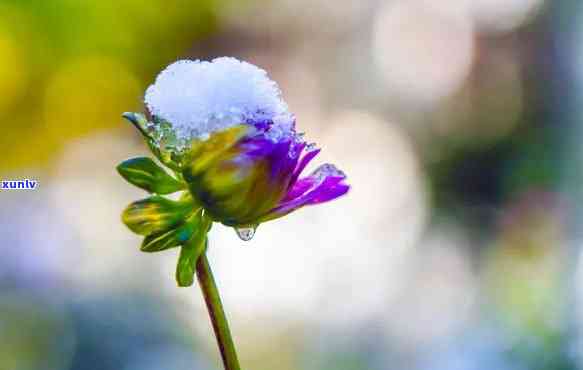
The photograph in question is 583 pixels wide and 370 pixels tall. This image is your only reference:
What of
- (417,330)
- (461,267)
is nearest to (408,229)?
(461,267)

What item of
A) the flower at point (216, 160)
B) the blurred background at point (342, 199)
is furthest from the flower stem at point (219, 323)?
the blurred background at point (342, 199)

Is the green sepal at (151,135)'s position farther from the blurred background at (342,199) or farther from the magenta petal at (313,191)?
the blurred background at (342,199)

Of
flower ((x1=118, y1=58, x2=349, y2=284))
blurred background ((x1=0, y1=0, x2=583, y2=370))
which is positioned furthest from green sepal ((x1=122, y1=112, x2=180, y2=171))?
blurred background ((x1=0, y1=0, x2=583, y2=370))

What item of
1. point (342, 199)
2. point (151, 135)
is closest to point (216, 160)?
point (151, 135)

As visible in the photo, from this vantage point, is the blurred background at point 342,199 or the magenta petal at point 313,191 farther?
the blurred background at point 342,199

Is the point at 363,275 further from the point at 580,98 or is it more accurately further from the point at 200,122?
the point at 200,122

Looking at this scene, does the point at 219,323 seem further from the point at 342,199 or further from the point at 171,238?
the point at 342,199
